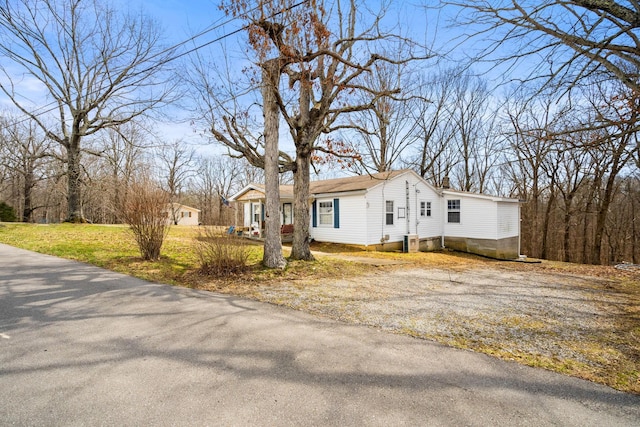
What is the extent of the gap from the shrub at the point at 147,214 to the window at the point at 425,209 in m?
13.0

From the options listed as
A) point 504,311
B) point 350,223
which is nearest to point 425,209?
point 350,223

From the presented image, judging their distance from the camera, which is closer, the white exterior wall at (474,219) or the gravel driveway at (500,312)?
the gravel driveway at (500,312)

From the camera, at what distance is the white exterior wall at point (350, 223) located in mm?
14805

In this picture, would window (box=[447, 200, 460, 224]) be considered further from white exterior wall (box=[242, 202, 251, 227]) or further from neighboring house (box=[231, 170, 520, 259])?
white exterior wall (box=[242, 202, 251, 227])

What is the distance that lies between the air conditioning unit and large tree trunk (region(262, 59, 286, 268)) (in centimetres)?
905

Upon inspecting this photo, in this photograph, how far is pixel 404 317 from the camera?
4777 mm

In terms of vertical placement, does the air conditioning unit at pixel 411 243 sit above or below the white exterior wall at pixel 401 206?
below

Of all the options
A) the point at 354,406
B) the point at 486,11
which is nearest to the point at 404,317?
the point at 354,406

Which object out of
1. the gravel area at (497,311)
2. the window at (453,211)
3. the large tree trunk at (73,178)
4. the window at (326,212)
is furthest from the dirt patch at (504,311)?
the large tree trunk at (73,178)

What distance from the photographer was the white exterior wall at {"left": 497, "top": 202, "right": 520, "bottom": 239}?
54.8 ft

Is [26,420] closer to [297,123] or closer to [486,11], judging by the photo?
[486,11]

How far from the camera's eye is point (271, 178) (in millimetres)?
8508

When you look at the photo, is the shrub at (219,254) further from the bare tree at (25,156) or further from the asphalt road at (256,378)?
the bare tree at (25,156)

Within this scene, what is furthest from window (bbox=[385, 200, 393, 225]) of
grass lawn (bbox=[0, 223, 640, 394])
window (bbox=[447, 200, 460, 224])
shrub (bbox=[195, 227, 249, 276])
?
shrub (bbox=[195, 227, 249, 276])
